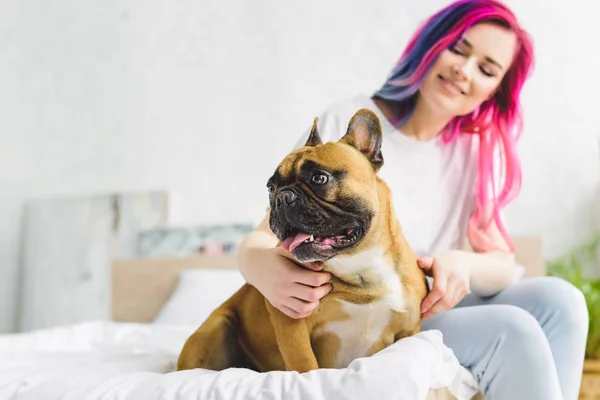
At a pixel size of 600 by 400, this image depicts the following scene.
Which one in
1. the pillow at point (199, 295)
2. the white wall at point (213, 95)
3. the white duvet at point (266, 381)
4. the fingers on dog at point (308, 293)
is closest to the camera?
the white duvet at point (266, 381)

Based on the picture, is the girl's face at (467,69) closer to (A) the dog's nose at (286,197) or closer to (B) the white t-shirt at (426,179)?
(B) the white t-shirt at (426,179)

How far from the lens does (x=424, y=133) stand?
126 cm

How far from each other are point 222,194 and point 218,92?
1.50 feet

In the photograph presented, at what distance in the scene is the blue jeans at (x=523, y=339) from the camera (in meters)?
0.88

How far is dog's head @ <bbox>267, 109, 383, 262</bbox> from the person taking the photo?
75 centimetres

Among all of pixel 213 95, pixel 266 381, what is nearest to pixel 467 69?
pixel 266 381

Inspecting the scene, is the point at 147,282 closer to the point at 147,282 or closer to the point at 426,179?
the point at 147,282

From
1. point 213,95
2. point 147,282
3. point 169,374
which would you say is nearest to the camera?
point 169,374

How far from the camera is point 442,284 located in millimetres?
936

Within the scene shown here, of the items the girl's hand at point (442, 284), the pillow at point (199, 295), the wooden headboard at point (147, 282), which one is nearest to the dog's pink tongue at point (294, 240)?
the girl's hand at point (442, 284)

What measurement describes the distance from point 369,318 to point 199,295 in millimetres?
1383

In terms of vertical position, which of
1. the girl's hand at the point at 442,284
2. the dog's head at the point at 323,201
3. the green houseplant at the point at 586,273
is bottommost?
the green houseplant at the point at 586,273

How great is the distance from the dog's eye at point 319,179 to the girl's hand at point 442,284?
10.8 inches

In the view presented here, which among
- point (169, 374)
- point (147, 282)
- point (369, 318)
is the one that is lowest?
point (147, 282)
